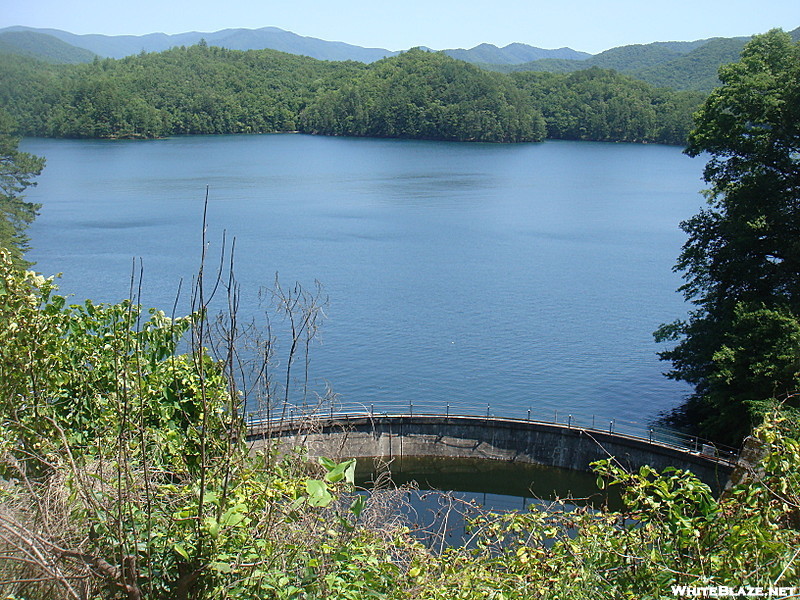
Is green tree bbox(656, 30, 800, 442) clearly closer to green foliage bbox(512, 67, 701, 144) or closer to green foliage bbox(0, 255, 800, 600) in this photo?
green foliage bbox(0, 255, 800, 600)

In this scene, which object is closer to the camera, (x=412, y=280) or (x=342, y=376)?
(x=342, y=376)

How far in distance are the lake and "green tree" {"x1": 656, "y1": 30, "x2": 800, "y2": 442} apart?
399cm

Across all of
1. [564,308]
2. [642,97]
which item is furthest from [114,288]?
[642,97]

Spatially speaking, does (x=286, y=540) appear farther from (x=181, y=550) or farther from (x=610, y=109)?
(x=610, y=109)

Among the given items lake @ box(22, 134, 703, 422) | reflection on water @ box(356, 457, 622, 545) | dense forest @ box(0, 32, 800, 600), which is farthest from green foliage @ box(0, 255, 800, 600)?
reflection on water @ box(356, 457, 622, 545)

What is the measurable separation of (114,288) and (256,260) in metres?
8.30

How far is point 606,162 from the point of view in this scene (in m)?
93.3

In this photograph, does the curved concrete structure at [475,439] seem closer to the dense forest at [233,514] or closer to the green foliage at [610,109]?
the dense forest at [233,514]

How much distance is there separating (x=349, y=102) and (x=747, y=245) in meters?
109

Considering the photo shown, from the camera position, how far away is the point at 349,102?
412 feet

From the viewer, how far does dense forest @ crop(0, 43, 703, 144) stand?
110 metres

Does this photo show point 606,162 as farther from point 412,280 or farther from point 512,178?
point 412,280

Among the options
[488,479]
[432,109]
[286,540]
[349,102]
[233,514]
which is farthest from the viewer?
[349,102]

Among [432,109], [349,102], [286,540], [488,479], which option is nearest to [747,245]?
[488,479]
